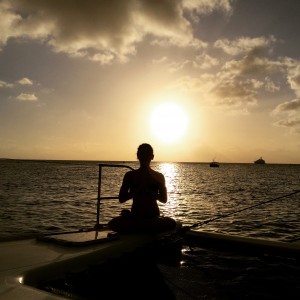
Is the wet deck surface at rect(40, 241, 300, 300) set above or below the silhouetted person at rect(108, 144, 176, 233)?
below

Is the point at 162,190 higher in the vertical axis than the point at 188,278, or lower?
higher

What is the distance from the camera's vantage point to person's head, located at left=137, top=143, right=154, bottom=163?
20.0ft

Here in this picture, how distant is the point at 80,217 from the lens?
73.0 ft

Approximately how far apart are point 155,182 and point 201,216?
1843 centimetres

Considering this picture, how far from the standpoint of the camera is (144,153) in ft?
20.0

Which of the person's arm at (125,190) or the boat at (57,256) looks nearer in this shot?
the boat at (57,256)

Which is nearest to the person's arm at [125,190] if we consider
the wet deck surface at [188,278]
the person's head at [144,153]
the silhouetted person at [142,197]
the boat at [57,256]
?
the silhouetted person at [142,197]

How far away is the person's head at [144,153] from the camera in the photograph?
20.0 feet

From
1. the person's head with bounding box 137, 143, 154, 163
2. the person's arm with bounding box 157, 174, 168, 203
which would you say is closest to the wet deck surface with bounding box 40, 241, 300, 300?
the person's arm with bounding box 157, 174, 168, 203

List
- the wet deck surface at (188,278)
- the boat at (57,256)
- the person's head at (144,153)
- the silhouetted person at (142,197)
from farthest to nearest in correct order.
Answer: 1. the silhouetted person at (142,197)
2. the person's head at (144,153)
3. the wet deck surface at (188,278)
4. the boat at (57,256)

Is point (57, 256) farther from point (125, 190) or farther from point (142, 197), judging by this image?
point (142, 197)

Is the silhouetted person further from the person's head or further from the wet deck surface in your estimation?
the wet deck surface

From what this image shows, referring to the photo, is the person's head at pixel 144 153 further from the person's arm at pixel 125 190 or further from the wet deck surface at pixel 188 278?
the wet deck surface at pixel 188 278

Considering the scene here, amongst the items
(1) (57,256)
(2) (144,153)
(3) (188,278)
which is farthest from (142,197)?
(1) (57,256)
